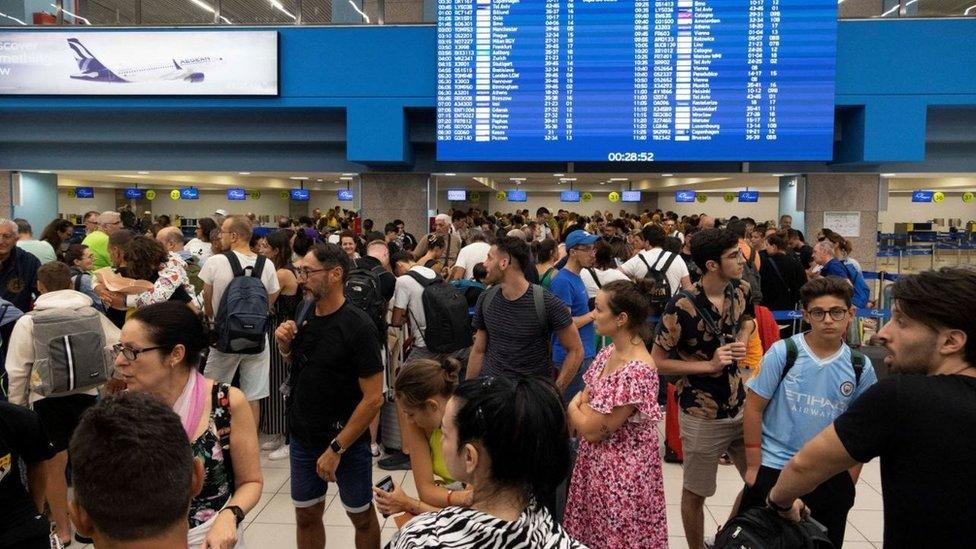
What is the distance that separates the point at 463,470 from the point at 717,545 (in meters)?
1.00

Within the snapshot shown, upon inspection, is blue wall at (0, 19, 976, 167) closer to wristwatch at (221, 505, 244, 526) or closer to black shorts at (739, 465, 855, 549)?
black shorts at (739, 465, 855, 549)

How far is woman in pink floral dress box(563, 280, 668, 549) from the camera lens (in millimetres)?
2762

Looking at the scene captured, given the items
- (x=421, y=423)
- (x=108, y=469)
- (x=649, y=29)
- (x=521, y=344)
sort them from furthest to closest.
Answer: (x=649, y=29) → (x=521, y=344) → (x=421, y=423) → (x=108, y=469)

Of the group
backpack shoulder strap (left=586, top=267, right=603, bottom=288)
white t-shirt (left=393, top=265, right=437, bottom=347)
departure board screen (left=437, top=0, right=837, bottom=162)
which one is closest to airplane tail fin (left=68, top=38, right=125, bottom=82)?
departure board screen (left=437, top=0, right=837, bottom=162)

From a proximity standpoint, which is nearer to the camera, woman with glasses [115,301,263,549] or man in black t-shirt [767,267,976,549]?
man in black t-shirt [767,267,976,549]

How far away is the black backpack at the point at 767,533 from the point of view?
6.76 ft

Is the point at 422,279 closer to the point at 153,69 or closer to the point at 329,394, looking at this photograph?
the point at 329,394

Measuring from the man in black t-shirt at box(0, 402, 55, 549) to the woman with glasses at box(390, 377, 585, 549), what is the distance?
4.75ft

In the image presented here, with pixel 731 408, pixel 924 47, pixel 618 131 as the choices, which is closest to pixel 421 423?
pixel 731 408

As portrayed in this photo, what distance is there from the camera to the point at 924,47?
10258 millimetres

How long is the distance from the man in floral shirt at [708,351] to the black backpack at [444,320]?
2006 millimetres

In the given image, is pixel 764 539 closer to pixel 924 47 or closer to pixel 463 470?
pixel 463 470

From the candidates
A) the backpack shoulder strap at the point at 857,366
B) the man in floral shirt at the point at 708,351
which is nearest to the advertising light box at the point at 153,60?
the man in floral shirt at the point at 708,351

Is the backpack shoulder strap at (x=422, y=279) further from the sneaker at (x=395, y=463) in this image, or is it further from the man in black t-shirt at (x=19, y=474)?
the man in black t-shirt at (x=19, y=474)
